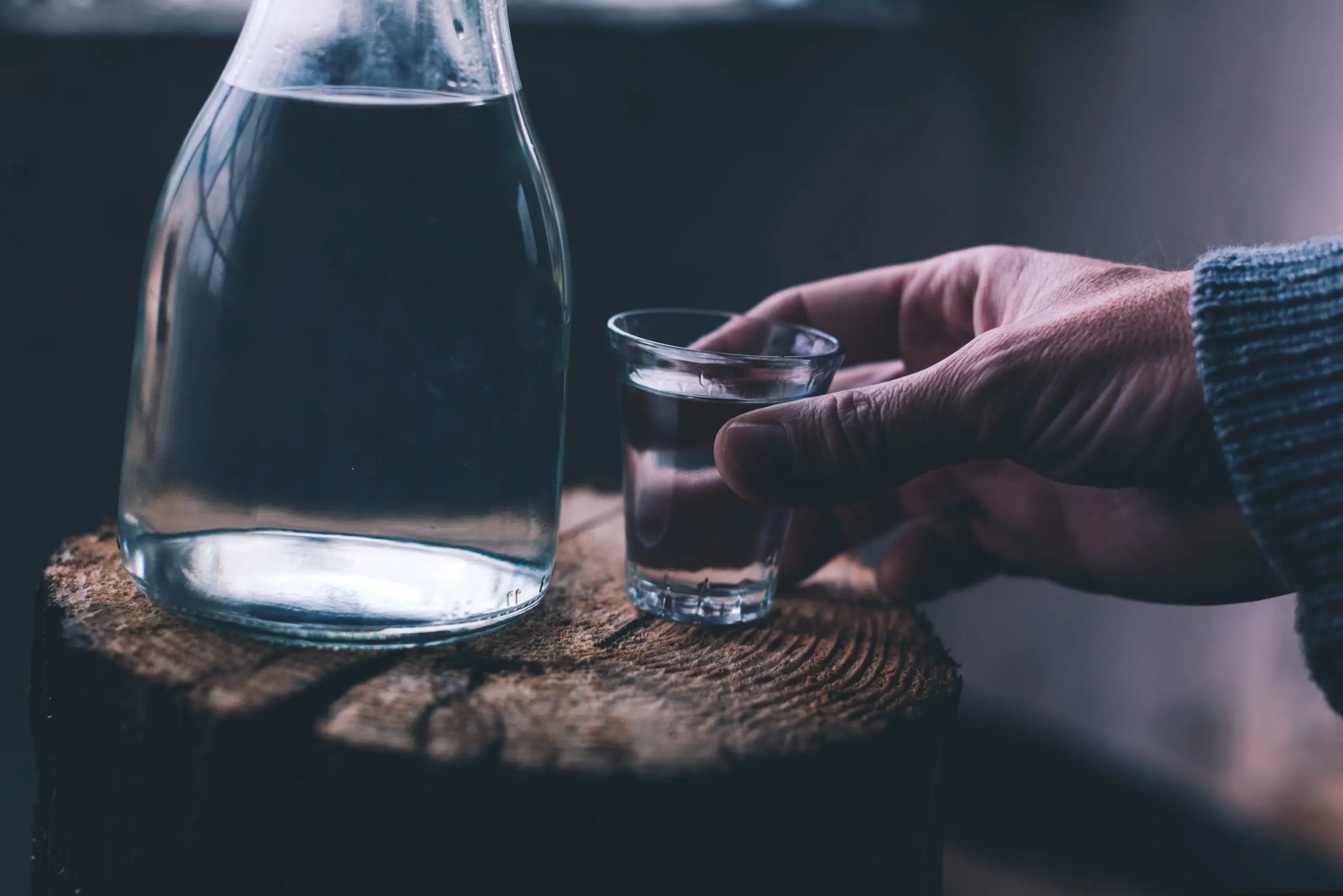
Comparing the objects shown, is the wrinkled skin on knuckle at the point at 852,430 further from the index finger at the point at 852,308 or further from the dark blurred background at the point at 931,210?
the dark blurred background at the point at 931,210

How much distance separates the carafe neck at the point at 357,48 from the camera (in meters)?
0.60

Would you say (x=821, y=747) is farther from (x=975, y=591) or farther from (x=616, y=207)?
(x=975, y=591)

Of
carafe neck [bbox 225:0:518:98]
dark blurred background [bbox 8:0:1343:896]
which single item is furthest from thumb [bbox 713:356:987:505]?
dark blurred background [bbox 8:0:1343:896]

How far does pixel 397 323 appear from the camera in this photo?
59cm

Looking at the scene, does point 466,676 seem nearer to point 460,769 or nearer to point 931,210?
point 460,769

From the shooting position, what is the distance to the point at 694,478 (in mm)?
655

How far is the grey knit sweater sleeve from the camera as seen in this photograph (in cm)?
59

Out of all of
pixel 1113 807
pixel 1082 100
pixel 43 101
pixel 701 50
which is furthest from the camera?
pixel 1113 807

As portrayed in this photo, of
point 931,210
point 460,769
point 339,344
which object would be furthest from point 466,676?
point 931,210

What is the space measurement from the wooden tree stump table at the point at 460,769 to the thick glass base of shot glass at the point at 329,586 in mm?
14

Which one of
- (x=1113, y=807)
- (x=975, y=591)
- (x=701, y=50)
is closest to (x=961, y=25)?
(x=701, y=50)

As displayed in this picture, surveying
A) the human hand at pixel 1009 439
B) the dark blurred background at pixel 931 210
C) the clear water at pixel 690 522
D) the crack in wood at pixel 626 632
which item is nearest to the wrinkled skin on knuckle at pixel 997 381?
the human hand at pixel 1009 439

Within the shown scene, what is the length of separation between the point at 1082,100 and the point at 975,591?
773 millimetres

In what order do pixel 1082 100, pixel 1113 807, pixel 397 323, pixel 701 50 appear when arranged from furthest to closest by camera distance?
pixel 1113 807 → pixel 1082 100 → pixel 701 50 → pixel 397 323
